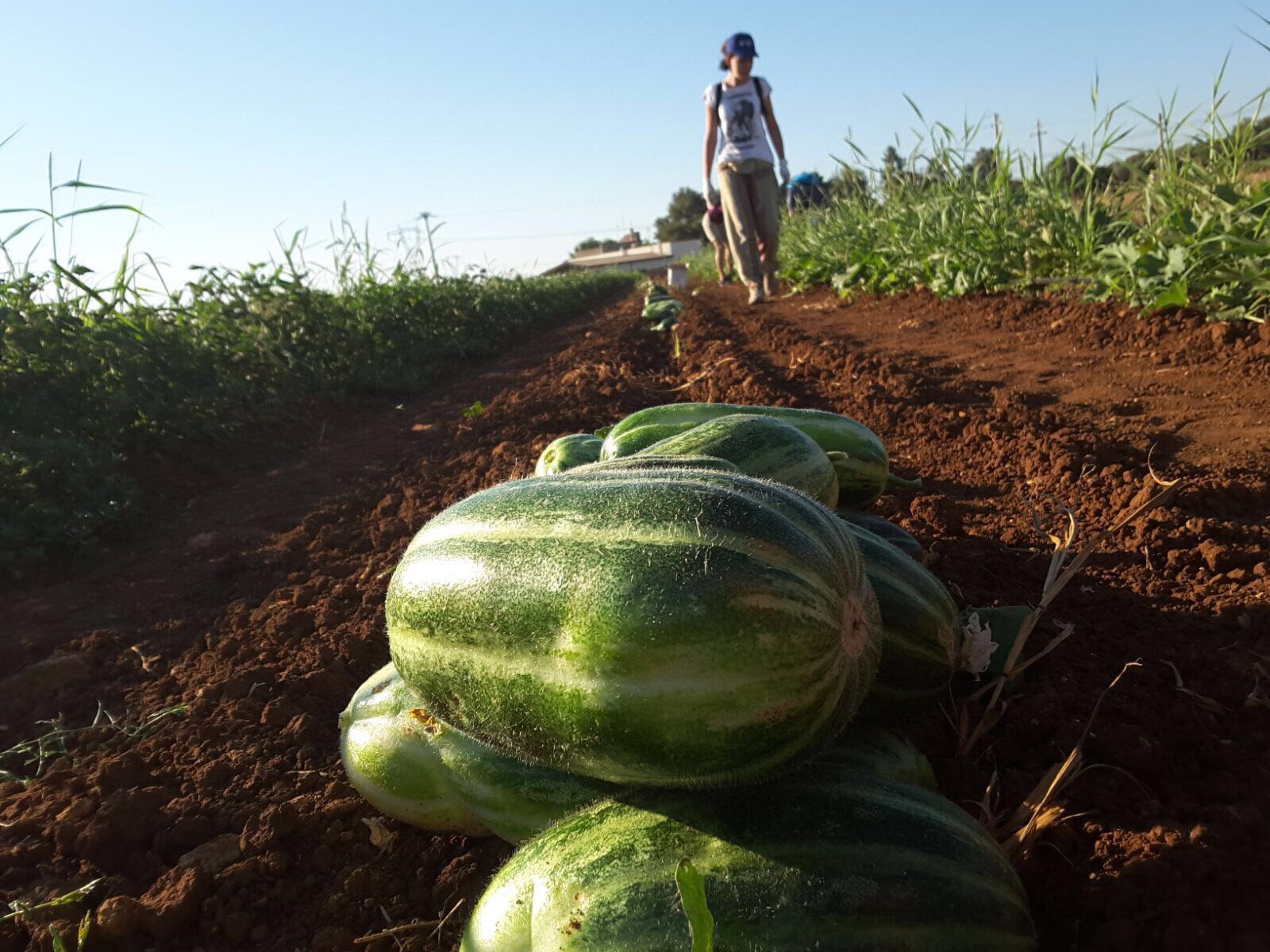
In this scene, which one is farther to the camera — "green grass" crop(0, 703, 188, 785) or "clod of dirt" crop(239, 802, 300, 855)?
"green grass" crop(0, 703, 188, 785)

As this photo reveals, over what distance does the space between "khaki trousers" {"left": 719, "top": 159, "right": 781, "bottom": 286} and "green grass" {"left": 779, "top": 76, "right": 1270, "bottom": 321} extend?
1.33 m

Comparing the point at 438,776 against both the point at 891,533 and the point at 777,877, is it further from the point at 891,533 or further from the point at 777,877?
the point at 891,533

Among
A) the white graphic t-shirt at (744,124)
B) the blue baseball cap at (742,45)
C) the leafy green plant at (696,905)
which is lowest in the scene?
the leafy green plant at (696,905)

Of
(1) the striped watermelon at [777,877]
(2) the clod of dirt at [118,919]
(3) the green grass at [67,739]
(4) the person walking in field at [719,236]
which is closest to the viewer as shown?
(1) the striped watermelon at [777,877]

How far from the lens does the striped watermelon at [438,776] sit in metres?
1.67

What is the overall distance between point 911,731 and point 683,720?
0.91 m

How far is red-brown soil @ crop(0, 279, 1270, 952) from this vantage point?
168 centimetres

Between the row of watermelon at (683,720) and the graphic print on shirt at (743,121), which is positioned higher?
the graphic print on shirt at (743,121)

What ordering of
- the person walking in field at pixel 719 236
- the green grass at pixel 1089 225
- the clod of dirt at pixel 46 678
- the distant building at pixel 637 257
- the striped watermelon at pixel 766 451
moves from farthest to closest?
1. the distant building at pixel 637 257
2. the person walking in field at pixel 719 236
3. the green grass at pixel 1089 225
4. the clod of dirt at pixel 46 678
5. the striped watermelon at pixel 766 451

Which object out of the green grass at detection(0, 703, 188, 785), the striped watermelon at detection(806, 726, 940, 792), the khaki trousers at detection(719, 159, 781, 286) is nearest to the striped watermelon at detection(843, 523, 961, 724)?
the striped watermelon at detection(806, 726, 940, 792)

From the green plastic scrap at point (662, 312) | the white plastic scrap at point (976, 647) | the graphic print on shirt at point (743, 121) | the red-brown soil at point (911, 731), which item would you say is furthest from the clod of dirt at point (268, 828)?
the graphic print on shirt at point (743, 121)

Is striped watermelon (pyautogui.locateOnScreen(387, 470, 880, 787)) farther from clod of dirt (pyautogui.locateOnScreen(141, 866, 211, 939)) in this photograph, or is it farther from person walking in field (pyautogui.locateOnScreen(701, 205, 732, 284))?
person walking in field (pyautogui.locateOnScreen(701, 205, 732, 284))

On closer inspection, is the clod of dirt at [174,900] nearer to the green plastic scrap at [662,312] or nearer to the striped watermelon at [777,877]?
the striped watermelon at [777,877]

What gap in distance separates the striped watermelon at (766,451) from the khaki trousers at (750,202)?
30.1 feet
